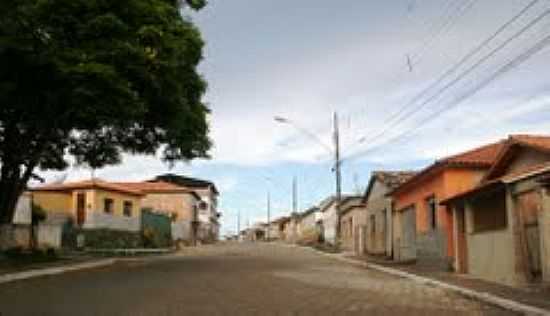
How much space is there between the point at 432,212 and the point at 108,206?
27.1m

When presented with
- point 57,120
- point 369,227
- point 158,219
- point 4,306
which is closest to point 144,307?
point 4,306

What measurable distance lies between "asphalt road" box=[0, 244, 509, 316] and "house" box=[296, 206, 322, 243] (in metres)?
58.9

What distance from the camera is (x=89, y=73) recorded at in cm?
2002

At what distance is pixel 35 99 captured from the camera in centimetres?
2258

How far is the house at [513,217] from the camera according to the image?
15914 millimetres

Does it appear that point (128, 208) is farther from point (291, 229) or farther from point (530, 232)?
point (291, 229)

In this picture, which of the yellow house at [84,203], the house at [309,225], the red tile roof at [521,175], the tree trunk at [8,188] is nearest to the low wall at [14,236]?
the tree trunk at [8,188]

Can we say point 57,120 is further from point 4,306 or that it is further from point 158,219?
point 158,219

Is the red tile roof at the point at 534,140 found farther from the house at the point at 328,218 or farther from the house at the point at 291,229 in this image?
the house at the point at 291,229

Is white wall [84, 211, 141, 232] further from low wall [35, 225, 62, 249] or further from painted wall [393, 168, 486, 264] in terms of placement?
painted wall [393, 168, 486, 264]

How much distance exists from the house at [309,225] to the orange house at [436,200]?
1838 inches

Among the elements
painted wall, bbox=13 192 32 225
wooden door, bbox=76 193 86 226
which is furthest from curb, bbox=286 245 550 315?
wooden door, bbox=76 193 86 226

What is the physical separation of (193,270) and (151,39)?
7463mm

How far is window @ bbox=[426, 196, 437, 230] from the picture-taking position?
90.4 ft
